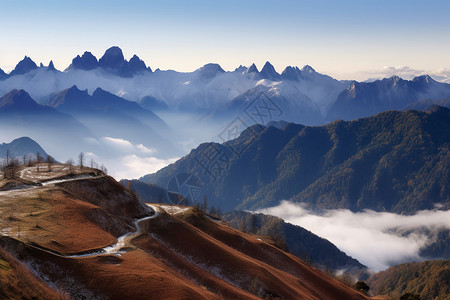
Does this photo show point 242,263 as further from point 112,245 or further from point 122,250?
point 112,245

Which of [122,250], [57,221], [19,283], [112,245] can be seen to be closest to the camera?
[19,283]

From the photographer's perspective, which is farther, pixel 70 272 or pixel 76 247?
pixel 76 247

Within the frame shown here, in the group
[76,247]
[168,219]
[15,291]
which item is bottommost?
[15,291]

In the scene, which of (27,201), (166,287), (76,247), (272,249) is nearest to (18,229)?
(76,247)

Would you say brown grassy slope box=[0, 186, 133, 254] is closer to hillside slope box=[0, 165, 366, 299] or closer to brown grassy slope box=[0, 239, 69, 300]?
hillside slope box=[0, 165, 366, 299]

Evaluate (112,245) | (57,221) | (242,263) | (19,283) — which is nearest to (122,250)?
(112,245)

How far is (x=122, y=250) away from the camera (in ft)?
300

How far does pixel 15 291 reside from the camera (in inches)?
2367

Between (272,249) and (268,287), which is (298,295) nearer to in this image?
(268,287)

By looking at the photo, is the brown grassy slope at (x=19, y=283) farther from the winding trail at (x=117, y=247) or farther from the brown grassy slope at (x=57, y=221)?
the brown grassy slope at (x=57, y=221)

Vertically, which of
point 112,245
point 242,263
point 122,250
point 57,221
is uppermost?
point 57,221

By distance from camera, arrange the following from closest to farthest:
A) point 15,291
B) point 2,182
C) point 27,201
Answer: point 15,291 < point 27,201 < point 2,182

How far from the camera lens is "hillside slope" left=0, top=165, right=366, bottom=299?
238 feet

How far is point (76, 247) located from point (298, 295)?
54090 mm
